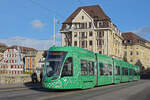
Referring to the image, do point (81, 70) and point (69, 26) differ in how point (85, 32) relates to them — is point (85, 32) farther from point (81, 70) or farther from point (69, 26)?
point (81, 70)

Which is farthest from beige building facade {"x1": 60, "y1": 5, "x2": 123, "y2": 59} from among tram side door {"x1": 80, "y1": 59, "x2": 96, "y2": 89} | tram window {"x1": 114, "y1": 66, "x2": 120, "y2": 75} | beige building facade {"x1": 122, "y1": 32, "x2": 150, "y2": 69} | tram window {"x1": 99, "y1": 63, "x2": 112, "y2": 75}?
tram side door {"x1": 80, "y1": 59, "x2": 96, "y2": 89}

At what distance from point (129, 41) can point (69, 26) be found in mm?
44006

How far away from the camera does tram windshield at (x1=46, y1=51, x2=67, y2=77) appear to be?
16.1m

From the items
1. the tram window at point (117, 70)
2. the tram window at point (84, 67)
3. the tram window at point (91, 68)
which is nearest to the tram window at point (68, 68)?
the tram window at point (84, 67)

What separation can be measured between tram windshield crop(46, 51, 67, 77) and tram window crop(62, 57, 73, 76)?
0.39m

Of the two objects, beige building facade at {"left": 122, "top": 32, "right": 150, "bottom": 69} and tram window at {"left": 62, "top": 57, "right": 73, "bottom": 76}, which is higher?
beige building facade at {"left": 122, "top": 32, "right": 150, "bottom": 69}

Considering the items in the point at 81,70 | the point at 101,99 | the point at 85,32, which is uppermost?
the point at 85,32

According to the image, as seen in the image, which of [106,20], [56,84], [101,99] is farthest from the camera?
[106,20]

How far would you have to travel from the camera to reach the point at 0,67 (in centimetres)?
2422

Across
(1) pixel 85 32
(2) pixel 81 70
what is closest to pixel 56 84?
(2) pixel 81 70

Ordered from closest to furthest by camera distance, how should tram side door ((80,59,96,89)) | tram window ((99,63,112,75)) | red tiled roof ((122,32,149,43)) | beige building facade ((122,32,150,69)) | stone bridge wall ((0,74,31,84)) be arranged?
tram side door ((80,59,96,89)) < tram window ((99,63,112,75)) < stone bridge wall ((0,74,31,84)) < beige building facade ((122,32,150,69)) < red tiled roof ((122,32,149,43))

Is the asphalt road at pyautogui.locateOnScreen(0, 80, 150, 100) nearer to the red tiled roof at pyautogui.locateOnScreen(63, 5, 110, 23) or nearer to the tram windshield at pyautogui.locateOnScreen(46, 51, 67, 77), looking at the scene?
the tram windshield at pyautogui.locateOnScreen(46, 51, 67, 77)

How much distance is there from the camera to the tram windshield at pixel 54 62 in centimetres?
1611

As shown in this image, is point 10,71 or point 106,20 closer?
point 10,71
